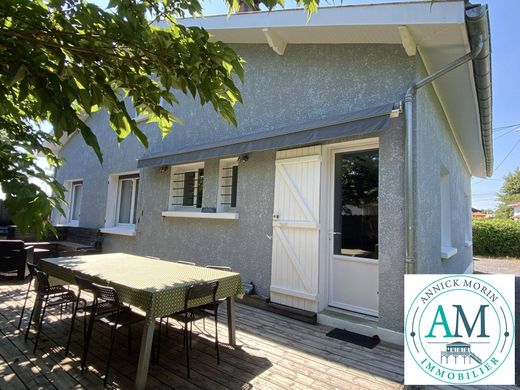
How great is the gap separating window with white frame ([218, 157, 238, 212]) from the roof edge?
190 inches

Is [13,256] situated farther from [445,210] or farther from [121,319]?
[445,210]

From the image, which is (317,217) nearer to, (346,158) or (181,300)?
(346,158)

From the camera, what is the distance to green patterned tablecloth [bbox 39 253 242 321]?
3.29 m

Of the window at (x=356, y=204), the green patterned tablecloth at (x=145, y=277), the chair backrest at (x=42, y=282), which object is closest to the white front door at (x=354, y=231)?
the window at (x=356, y=204)

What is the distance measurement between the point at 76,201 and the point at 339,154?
39.4 ft

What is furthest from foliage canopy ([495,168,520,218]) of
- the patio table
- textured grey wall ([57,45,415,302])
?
the patio table

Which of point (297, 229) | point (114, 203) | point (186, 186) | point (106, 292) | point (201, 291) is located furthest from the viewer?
point (114, 203)

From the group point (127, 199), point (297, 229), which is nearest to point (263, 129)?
point (297, 229)

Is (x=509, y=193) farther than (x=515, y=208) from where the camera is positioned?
Yes

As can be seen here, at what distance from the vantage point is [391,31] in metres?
4.76

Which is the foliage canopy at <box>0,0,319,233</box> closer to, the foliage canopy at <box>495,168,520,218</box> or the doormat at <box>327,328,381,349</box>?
the doormat at <box>327,328,381,349</box>

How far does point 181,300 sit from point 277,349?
164 cm

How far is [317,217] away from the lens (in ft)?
18.2

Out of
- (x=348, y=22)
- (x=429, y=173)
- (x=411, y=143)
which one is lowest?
(x=429, y=173)
